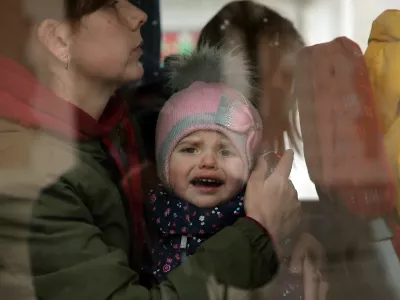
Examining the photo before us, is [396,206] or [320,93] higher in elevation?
[320,93]

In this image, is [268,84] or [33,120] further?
[268,84]

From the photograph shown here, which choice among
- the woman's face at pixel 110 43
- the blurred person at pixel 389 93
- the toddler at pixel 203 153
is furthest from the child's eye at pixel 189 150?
the blurred person at pixel 389 93

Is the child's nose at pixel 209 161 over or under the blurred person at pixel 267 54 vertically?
under

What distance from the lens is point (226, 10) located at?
0.76 m

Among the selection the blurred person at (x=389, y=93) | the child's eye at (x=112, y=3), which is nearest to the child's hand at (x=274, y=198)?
the blurred person at (x=389, y=93)

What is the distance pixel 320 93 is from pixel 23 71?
36 centimetres

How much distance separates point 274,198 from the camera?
0.71 m

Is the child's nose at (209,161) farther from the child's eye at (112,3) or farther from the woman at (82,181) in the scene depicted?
the child's eye at (112,3)

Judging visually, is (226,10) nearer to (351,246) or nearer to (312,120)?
(312,120)

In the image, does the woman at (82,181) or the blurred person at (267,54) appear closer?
the woman at (82,181)

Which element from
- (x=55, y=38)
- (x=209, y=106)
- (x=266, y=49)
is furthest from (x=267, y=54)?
(x=55, y=38)

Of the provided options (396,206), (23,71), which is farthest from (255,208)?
(23,71)

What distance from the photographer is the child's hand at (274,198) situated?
0.70m

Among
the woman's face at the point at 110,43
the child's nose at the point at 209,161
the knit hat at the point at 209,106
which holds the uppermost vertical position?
the woman's face at the point at 110,43
